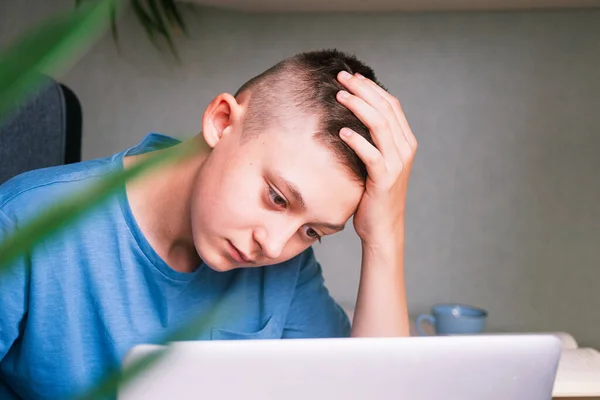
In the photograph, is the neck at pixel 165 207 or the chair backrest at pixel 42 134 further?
the chair backrest at pixel 42 134

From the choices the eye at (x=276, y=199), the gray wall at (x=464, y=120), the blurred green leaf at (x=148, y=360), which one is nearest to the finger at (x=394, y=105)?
the eye at (x=276, y=199)

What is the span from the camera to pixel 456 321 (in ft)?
4.67

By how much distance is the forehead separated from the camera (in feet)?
2.25

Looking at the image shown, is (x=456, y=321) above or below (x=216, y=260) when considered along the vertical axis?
below

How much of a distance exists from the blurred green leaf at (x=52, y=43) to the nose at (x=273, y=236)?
1.82 ft

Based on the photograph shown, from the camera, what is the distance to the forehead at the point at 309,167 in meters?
0.69

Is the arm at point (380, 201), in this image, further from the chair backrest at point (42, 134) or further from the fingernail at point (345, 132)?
A: the chair backrest at point (42, 134)

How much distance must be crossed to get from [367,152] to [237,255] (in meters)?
0.21

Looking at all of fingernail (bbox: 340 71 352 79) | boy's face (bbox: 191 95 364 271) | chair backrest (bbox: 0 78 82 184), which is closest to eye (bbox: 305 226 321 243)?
boy's face (bbox: 191 95 364 271)

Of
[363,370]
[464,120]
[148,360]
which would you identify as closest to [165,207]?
[363,370]

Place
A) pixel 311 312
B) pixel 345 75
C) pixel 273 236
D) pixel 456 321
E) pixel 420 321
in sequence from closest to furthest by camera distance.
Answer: pixel 273 236, pixel 345 75, pixel 311 312, pixel 456 321, pixel 420 321

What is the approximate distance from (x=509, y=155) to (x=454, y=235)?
0.89 feet

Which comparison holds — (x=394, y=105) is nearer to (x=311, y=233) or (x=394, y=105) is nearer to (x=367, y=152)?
(x=367, y=152)

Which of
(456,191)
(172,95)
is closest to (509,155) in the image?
(456,191)
